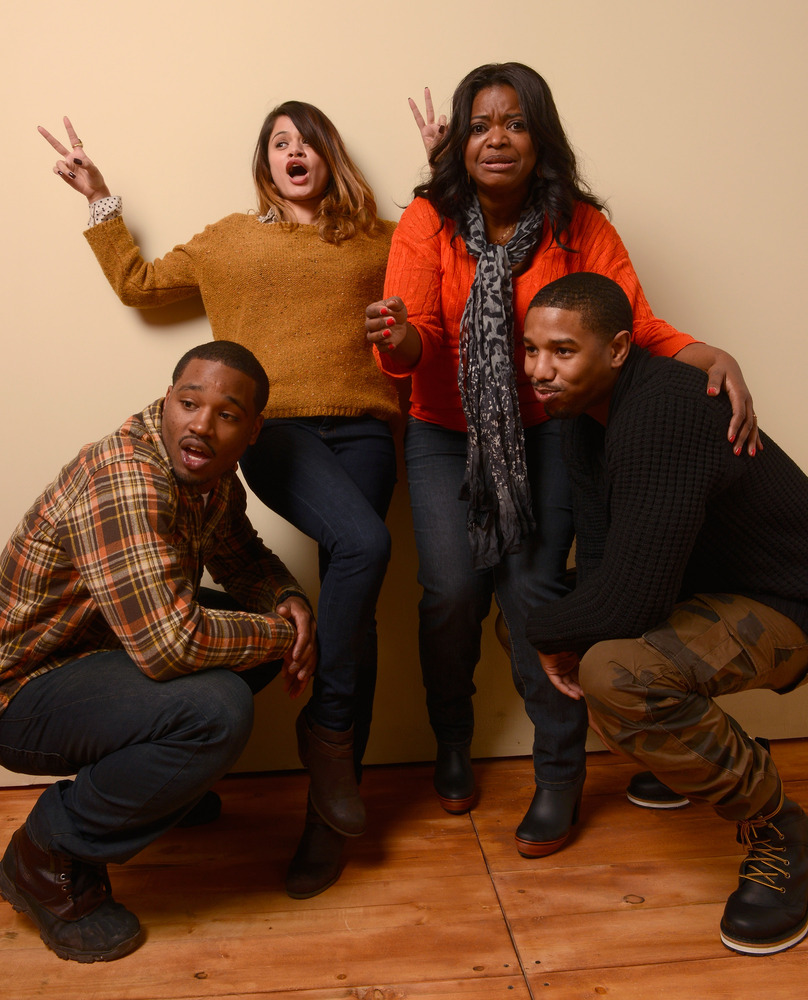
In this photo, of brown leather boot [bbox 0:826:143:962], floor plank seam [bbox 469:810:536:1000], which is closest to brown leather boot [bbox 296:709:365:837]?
floor plank seam [bbox 469:810:536:1000]

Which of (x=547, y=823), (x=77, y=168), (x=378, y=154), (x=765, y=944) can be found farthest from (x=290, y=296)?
(x=765, y=944)

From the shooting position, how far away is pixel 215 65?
73.5 inches

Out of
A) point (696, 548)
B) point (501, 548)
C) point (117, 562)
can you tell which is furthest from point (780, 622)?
point (117, 562)

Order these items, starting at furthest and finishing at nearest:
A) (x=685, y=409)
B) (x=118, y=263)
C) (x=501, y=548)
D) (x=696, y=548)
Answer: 1. (x=118, y=263)
2. (x=501, y=548)
3. (x=696, y=548)
4. (x=685, y=409)

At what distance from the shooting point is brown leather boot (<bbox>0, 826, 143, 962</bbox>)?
1.37m

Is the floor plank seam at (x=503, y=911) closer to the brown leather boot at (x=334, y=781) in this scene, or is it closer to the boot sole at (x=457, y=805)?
the boot sole at (x=457, y=805)

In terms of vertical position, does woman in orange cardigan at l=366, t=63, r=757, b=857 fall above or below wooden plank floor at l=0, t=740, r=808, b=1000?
above

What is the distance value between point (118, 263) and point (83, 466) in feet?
2.18

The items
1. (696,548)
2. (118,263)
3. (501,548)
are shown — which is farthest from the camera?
(118,263)

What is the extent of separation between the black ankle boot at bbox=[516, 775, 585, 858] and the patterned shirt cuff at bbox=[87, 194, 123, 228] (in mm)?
1579

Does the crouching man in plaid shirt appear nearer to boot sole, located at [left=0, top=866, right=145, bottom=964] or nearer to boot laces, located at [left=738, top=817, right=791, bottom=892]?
boot sole, located at [left=0, top=866, right=145, bottom=964]

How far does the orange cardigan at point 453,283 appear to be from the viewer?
166 centimetres

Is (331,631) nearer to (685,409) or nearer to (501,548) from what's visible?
(501,548)

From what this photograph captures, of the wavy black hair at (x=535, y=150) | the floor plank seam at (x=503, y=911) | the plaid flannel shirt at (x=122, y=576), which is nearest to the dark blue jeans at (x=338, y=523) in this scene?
the plaid flannel shirt at (x=122, y=576)
